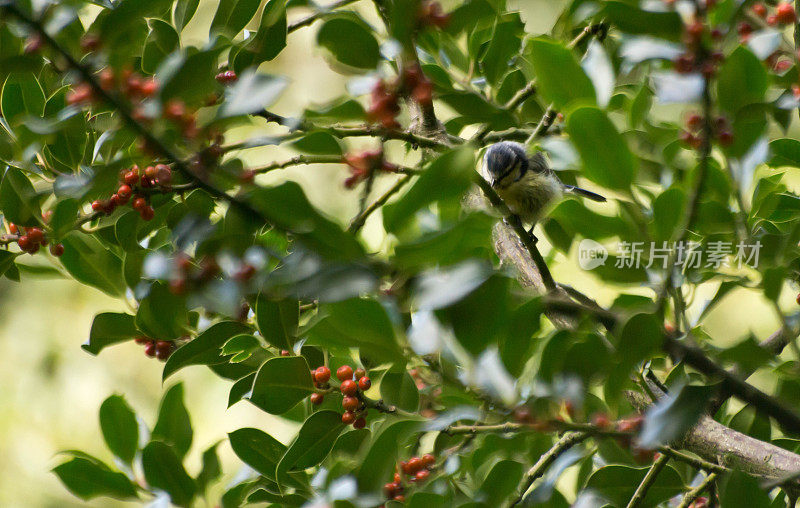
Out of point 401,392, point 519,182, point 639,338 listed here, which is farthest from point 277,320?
point 519,182

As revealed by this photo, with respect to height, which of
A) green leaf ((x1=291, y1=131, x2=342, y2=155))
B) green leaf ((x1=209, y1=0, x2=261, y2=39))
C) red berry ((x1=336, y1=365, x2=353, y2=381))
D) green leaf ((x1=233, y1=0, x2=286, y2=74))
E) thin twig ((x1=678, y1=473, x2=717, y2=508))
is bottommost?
thin twig ((x1=678, y1=473, x2=717, y2=508))

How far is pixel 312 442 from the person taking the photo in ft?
3.63

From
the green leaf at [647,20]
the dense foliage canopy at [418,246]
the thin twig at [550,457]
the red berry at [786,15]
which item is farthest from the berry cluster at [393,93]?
the red berry at [786,15]

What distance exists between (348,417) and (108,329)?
40 cm

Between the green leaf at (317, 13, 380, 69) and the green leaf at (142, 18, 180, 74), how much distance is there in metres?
0.30

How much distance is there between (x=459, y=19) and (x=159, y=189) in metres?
0.48

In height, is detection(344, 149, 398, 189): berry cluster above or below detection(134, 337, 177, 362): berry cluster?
above

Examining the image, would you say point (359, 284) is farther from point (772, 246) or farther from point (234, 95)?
point (772, 246)

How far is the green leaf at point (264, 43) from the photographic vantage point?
1.10 metres

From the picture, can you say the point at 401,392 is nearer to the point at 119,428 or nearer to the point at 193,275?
the point at 193,275

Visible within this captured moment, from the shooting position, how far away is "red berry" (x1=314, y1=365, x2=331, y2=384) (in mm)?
1103

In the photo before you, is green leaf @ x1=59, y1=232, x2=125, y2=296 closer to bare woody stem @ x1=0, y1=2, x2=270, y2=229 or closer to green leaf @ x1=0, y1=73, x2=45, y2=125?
green leaf @ x1=0, y1=73, x2=45, y2=125

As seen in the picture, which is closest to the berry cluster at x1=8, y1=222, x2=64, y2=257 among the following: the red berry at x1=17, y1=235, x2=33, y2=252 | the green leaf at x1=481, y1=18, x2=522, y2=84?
the red berry at x1=17, y1=235, x2=33, y2=252

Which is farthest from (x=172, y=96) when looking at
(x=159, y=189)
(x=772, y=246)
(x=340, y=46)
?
(x=772, y=246)
